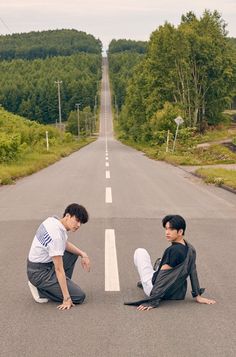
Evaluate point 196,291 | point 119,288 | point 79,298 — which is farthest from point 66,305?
point 196,291

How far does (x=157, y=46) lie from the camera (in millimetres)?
54219

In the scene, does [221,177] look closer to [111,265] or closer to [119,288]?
[111,265]

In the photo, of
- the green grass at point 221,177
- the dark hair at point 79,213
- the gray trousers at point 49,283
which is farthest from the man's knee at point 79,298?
the green grass at point 221,177

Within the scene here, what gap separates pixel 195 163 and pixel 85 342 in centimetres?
2491

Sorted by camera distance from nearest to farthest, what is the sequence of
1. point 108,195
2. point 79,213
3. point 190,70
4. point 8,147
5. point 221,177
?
point 79,213 → point 108,195 → point 221,177 → point 8,147 → point 190,70

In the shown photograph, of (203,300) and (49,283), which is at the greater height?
(49,283)

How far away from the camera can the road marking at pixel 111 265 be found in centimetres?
594

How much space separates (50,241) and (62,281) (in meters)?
0.45

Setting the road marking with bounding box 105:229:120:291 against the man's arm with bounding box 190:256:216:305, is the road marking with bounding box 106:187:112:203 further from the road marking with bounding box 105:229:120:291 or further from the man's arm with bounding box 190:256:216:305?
the man's arm with bounding box 190:256:216:305

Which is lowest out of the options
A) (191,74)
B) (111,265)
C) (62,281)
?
(111,265)

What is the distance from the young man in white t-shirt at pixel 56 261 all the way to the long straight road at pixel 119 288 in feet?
0.49

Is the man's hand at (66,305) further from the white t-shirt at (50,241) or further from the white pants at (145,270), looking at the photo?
the white pants at (145,270)

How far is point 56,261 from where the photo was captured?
16.7 feet

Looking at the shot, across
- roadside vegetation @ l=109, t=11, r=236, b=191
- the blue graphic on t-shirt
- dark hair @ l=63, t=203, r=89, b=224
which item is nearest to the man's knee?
the blue graphic on t-shirt
